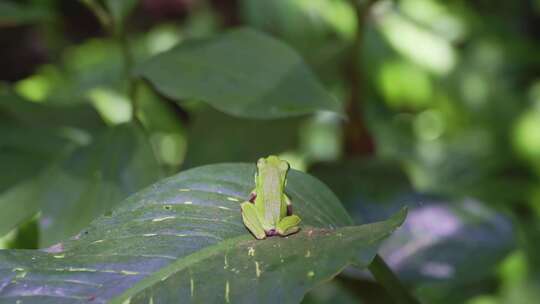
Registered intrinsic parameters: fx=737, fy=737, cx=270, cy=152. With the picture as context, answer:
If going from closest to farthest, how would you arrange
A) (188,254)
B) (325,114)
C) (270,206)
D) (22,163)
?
(188,254), (270,206), (22,163), (325,114)

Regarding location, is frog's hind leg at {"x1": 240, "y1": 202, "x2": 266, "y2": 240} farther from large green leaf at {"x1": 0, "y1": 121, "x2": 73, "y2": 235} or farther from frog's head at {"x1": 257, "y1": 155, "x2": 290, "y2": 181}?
large green leaf at {"x1": 0, "y1": 121, "x2": 73, "y2": 235}

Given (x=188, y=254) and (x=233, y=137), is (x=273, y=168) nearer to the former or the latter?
(x=188, y=254)

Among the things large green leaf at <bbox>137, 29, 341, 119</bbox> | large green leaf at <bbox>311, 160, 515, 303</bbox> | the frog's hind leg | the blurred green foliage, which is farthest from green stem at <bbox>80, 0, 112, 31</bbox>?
the frog's hind leg

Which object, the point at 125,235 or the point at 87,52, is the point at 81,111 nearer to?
the point at 125,235

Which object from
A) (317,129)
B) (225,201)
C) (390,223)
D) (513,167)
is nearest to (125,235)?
(225,201)

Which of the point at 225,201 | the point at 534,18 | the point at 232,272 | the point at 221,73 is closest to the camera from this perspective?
the point at 232,272

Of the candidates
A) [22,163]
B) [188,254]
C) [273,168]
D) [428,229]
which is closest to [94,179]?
[22,163]

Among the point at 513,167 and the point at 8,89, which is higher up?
the point at 8,89
